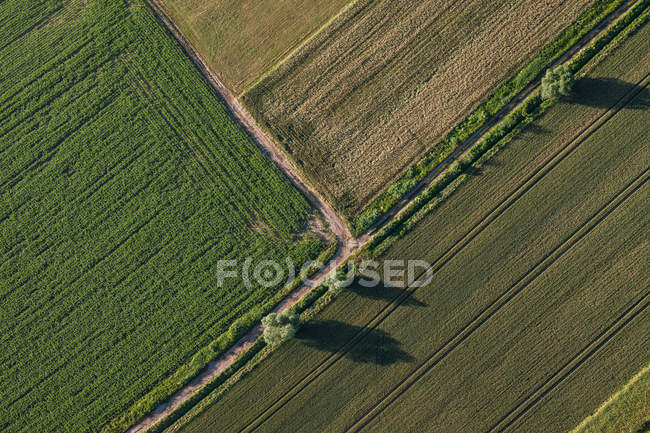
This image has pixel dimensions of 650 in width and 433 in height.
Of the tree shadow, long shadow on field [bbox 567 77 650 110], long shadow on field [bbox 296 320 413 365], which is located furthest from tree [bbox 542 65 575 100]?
long shadow on field [bbox 296 320 413 365]

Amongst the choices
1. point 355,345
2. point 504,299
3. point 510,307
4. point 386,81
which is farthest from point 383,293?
point 386,81

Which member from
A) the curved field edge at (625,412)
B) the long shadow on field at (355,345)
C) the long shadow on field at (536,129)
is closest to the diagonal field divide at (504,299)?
the long shadow on field at (355,345)

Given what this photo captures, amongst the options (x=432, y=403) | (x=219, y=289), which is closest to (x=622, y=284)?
(x=432, y=403)

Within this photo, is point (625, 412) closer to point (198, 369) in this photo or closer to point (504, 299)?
point (504, 299)

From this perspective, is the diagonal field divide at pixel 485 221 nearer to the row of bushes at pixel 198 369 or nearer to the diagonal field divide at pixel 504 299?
the diagonal field divide at pixel 504 299

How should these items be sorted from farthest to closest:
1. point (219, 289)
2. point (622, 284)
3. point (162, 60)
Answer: point (162, 60) < point (219, 289) < point (622, 284)

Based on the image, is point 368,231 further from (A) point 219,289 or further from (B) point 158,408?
(B) point 158,408
